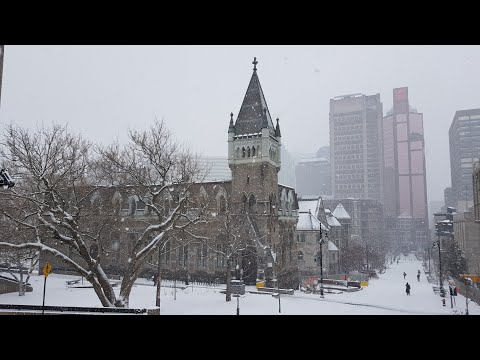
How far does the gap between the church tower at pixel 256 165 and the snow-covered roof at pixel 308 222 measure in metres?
15.9

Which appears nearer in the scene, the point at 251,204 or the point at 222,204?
the point at 251,204

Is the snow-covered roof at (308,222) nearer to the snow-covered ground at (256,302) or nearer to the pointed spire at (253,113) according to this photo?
the pointed spire at (253,113)

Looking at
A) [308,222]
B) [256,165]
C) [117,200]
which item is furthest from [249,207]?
[308,222]

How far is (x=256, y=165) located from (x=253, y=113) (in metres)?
5.95

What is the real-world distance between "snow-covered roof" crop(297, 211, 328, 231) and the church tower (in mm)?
15920

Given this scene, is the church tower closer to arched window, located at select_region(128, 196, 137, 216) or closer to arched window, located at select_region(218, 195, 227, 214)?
arched window, located at select_region(218, 195, 227, 214)

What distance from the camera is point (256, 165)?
38000mm

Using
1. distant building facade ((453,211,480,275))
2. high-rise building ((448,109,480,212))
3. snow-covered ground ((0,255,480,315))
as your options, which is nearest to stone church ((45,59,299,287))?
snow-covered ground ((0,255,480,315))

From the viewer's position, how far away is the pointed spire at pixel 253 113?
3894 cm

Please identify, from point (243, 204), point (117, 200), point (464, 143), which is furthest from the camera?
point (464, 143)

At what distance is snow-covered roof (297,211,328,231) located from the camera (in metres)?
53.9

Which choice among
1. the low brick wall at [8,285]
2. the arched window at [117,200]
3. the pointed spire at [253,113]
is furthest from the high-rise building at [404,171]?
the low brick wall at [8,285]

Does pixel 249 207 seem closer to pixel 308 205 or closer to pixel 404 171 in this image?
pixel 308 205
